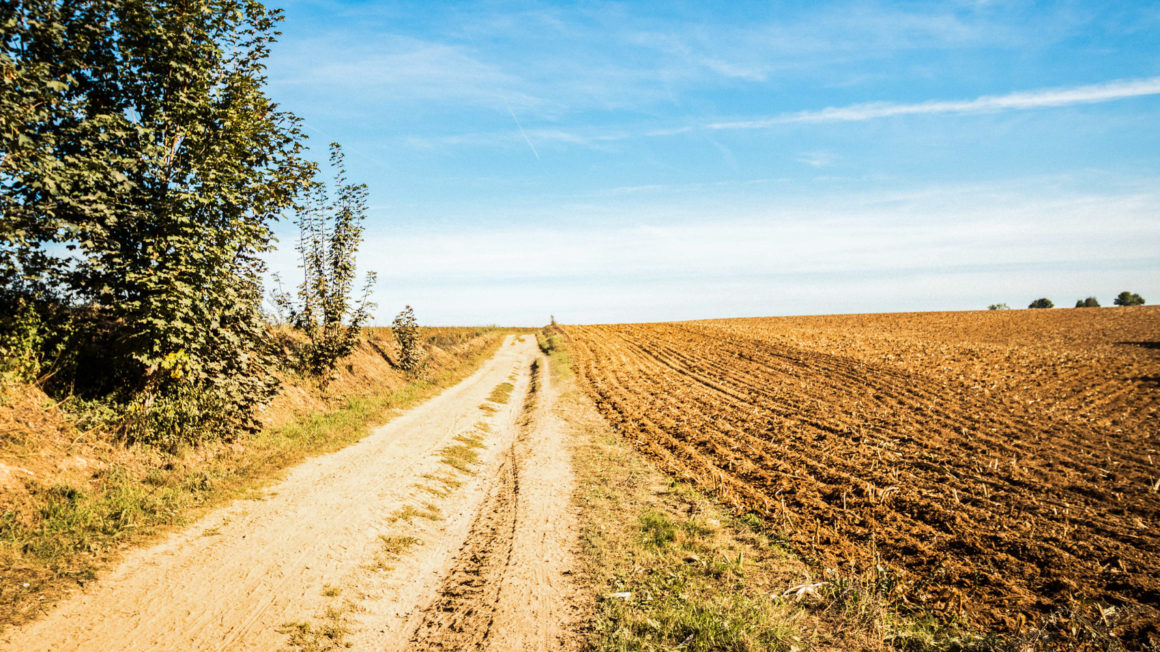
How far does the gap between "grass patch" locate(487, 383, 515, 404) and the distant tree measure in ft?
404

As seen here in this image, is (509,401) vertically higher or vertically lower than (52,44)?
lower

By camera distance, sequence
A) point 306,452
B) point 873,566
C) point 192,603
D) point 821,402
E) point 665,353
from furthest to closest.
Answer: point 665,353, point 821,402, point 306,452, point 873,566, point 192,603

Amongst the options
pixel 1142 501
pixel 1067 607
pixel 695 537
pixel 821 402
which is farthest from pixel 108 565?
pixel 821 402

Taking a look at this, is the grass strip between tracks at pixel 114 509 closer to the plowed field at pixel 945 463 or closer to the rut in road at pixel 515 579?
Result: the rut in road at pixel 515 579

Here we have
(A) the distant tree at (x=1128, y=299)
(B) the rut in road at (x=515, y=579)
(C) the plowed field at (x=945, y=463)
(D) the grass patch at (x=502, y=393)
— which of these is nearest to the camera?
(B) the rut in road at (x=515, y=579)

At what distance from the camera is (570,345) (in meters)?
48.7

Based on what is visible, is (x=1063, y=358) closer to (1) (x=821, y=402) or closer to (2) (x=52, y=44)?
(1) (x=821, y=402)

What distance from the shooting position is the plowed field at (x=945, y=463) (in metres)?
7.08

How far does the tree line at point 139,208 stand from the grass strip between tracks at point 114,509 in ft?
3.23

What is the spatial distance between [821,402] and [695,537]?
13.0m

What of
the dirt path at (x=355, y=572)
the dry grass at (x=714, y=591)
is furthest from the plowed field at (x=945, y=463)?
the dirt path at (x=355, y=572)

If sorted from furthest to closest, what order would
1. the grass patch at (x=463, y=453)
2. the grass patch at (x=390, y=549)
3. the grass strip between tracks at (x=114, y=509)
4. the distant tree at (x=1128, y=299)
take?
the distant tree at (x=1128, y=299) < the grass patch at (x=463, y=453) < the grass patch at (x=390, y=549) < the grass strip between tracks at (x=114, y=509)

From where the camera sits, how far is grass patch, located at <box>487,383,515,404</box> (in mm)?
23263

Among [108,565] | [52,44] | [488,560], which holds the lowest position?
[488,560]
